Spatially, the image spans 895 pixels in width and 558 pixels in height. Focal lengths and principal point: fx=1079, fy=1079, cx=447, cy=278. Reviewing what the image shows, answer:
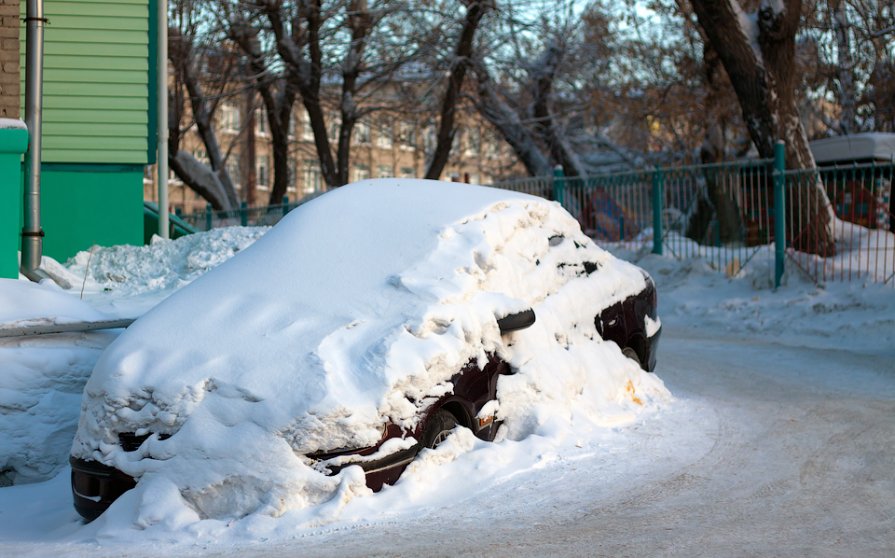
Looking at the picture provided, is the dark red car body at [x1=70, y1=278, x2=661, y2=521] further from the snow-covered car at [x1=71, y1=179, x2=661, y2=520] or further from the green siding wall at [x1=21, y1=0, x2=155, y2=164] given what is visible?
the green siding wall at [x1=21, y1=0, x2=155, y2=164]

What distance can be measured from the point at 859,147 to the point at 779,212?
4921 mm

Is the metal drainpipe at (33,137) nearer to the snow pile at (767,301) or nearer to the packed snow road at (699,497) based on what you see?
the packed snow road at (699,497)

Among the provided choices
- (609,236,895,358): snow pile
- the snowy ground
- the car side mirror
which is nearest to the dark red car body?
the car side mirror

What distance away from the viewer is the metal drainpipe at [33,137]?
11039 millimetres

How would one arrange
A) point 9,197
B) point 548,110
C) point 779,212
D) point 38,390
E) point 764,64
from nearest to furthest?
point 38,390 < point 9,197 < point 779,212 < point 764,64 < point 548,110

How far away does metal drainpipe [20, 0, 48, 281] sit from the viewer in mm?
11039

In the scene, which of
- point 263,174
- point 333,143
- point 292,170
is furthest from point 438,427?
point 263,174

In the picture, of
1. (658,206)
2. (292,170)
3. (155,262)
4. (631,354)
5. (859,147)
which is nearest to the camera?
(631,354)

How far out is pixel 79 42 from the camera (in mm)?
14641

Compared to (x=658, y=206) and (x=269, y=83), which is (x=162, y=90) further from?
(x=269, y=83)

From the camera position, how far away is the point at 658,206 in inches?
664

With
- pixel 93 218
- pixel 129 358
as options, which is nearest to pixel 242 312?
pixel 129 358

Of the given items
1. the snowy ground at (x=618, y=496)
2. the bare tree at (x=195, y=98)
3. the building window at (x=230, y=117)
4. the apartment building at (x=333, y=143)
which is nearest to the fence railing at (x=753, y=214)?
the apartment building at (x=333, y=143)

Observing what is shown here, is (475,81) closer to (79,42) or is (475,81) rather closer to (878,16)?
(878,16)
